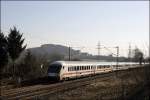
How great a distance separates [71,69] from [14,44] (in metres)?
9.18

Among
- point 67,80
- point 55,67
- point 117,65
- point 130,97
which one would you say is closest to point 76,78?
point 67,80

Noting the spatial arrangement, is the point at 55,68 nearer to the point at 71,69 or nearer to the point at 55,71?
the point at 55,71

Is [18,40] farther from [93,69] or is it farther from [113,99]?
[113,99]

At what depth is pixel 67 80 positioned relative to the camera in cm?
4369

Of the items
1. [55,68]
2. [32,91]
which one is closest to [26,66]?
[55,68]

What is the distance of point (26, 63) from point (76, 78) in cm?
826

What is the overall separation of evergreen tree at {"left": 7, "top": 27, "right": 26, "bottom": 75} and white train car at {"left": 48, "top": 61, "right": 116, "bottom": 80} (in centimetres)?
568

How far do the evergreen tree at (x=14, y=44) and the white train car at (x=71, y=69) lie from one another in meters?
5.68

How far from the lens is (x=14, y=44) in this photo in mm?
43375

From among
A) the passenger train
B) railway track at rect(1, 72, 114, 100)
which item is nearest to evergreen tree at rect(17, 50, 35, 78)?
the passenger train

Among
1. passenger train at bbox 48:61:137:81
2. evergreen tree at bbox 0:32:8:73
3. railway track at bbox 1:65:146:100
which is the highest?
evergreen tree at bbox 0:32:8:73

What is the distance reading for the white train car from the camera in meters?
40.6

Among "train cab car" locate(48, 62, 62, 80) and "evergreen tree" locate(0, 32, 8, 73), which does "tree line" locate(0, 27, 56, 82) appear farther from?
"train cab car" locate(48, 62, 62, 80)

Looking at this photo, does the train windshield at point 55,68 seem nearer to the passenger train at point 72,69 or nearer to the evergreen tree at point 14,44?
the passenger train at point 72,69
